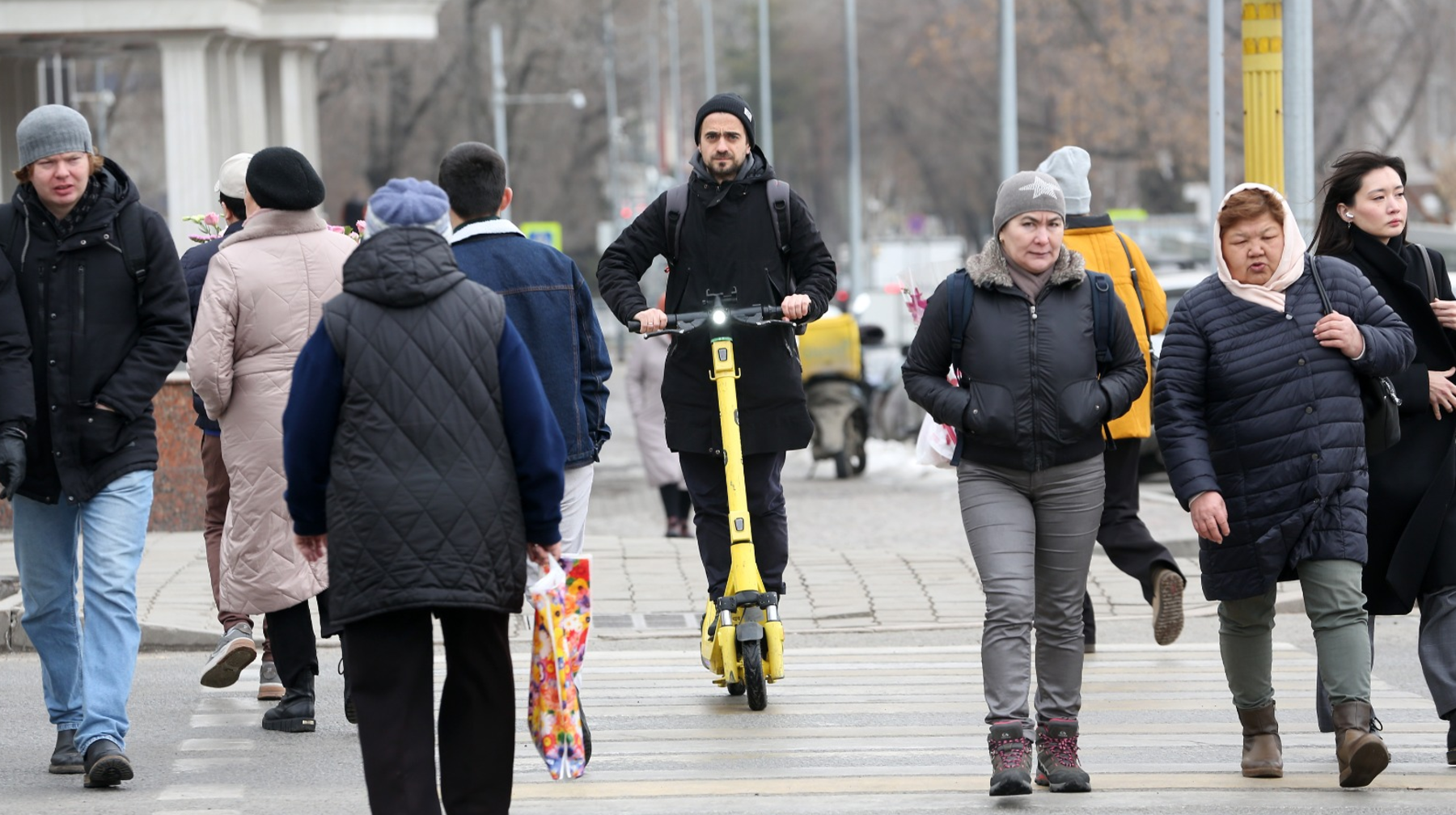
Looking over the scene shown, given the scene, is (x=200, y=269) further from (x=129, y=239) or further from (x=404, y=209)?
(x=404, y=209)

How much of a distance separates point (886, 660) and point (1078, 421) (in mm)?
2845


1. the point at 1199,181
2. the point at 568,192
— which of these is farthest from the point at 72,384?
the point at 568,192

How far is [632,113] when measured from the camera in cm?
7569

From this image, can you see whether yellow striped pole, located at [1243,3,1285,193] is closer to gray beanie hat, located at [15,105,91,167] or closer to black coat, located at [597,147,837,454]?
black coat, located at [597,147,837,454]

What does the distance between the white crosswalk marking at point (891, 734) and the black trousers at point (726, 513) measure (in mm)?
461

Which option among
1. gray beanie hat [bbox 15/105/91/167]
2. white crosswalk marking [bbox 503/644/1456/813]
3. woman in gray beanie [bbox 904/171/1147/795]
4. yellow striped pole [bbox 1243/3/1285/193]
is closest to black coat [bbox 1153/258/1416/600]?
woman in gray beanie [bbox 904/171/1147/795]

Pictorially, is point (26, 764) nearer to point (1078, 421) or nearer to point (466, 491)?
point (466, 491)

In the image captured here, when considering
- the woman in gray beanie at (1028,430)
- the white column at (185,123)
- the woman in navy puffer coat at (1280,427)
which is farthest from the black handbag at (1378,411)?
the white column at (185,123)

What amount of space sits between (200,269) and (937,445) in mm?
2810

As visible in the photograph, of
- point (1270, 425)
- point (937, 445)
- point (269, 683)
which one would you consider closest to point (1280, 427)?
point (1270, 425)

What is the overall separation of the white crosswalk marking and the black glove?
1.69 meters

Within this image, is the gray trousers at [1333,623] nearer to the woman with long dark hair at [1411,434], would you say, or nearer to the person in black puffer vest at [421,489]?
the woman with long dark hair at [1411,434]

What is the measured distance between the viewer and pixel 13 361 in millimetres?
6180

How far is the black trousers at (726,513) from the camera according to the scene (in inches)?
295
